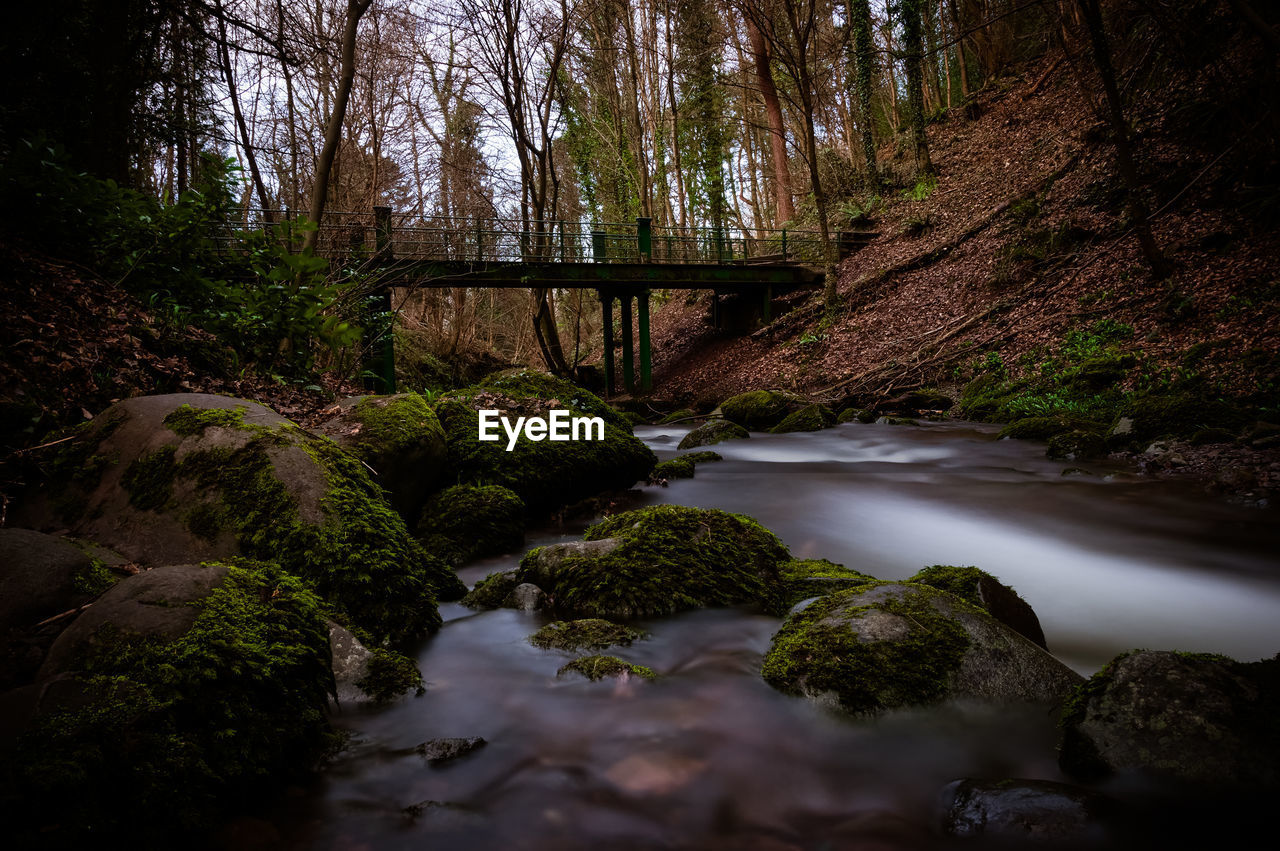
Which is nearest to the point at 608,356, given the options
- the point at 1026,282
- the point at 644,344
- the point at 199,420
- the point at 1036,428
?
the point at 644,344

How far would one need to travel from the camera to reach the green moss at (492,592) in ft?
13.4

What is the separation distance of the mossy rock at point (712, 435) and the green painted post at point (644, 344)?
31.8 feet

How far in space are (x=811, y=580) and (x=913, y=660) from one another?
1.28m

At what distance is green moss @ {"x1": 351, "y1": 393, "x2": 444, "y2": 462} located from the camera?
490 centimetres

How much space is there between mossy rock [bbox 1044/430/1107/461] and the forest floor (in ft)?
3.44

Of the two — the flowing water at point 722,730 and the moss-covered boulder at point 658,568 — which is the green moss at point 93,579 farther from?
the moss-covered boulder at point 658,568

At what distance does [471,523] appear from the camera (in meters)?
5.34

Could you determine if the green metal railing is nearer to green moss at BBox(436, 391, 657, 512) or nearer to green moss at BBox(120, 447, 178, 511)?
green moss at BBox(436, 391, 657, 512)

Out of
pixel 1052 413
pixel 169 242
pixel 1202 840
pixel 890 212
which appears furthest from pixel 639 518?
pixel 890 212

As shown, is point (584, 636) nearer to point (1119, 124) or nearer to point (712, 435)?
point (712, 435)

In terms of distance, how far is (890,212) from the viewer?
24.2 meters

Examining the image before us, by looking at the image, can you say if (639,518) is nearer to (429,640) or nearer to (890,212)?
(429,640)

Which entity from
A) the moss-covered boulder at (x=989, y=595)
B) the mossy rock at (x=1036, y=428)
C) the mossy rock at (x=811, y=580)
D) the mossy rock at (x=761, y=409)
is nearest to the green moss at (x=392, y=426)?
the mossy rock at (x=811, y=580)

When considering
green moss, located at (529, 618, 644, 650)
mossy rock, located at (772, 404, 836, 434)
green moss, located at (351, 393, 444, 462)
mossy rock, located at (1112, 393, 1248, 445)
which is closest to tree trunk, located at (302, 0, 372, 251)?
green moss, located at (351, 393, 444, 462)
